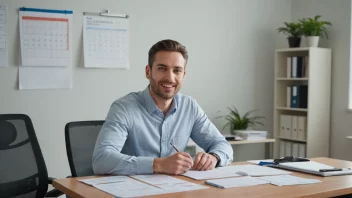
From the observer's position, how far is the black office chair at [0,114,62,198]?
2.26m

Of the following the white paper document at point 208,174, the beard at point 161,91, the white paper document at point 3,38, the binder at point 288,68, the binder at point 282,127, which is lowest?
the binder at point 282,127

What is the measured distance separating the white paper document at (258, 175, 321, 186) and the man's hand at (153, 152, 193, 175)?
1.05 ft

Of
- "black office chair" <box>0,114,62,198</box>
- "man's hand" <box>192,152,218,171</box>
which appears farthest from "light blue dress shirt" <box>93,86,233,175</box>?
"black office chair" <box>0,114,62,198</box>

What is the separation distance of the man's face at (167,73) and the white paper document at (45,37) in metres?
1.71

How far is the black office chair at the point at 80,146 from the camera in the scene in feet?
7.82

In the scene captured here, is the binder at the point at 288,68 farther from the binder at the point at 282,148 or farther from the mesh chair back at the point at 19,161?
the mesh chair back at the point at 19,161

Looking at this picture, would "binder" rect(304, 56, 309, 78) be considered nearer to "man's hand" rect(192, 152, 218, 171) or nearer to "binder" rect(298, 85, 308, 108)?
"binder" rect(298, 85, 308, 108)

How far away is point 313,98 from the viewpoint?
4480 millimetres

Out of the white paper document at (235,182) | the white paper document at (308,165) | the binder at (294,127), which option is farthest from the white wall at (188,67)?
the white paper document at (235,182)

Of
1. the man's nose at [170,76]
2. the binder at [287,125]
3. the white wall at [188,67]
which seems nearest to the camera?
the man's nose at [170,76]

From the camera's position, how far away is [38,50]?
368 centimetres

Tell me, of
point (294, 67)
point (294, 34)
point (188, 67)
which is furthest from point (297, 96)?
point (188, 67)

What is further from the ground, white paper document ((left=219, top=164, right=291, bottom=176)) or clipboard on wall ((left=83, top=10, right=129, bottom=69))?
clipboard on wall ((left=83, top=10, right=129, bottom=69))

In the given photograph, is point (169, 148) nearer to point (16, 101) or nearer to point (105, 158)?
point (105, 158)
